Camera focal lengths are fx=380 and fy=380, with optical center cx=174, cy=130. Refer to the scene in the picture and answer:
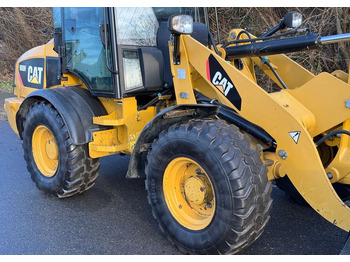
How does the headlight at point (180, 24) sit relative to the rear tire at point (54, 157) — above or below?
above

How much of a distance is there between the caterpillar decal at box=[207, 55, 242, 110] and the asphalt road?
1.19 metres

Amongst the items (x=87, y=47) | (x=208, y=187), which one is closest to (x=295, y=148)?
(x=208, y=187)

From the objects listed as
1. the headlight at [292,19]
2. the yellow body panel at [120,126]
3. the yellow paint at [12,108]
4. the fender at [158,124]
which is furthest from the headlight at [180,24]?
the yellow paint at [12,108]

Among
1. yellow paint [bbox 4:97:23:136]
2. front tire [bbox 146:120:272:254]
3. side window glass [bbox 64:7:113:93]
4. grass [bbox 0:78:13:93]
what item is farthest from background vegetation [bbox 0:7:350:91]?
grass [bbox 0:78:13:93]

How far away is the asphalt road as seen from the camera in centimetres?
311

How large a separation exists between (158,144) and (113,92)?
821 millimetres

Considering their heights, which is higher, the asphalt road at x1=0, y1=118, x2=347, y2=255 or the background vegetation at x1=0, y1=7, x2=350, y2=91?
the background vegetation at x1=0, y1=7, x2=350, y2=91

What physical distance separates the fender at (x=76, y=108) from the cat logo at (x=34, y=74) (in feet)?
2.00

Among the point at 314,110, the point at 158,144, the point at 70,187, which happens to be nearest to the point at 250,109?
the point at 314,110

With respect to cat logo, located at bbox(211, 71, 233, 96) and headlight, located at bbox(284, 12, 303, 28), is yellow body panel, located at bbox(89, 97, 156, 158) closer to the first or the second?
cat logo, located at bbox(211, 71, 233, 96)

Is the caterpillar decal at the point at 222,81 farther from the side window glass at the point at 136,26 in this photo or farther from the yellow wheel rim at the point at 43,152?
the yellow wheel rim at the point at 43,152

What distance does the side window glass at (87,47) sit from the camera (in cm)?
354

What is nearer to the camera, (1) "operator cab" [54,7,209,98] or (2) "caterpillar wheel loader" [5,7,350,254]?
(2) "caterpillar wheel loader" [5,7,350,254]

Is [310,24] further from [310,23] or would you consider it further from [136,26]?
[136,26]
